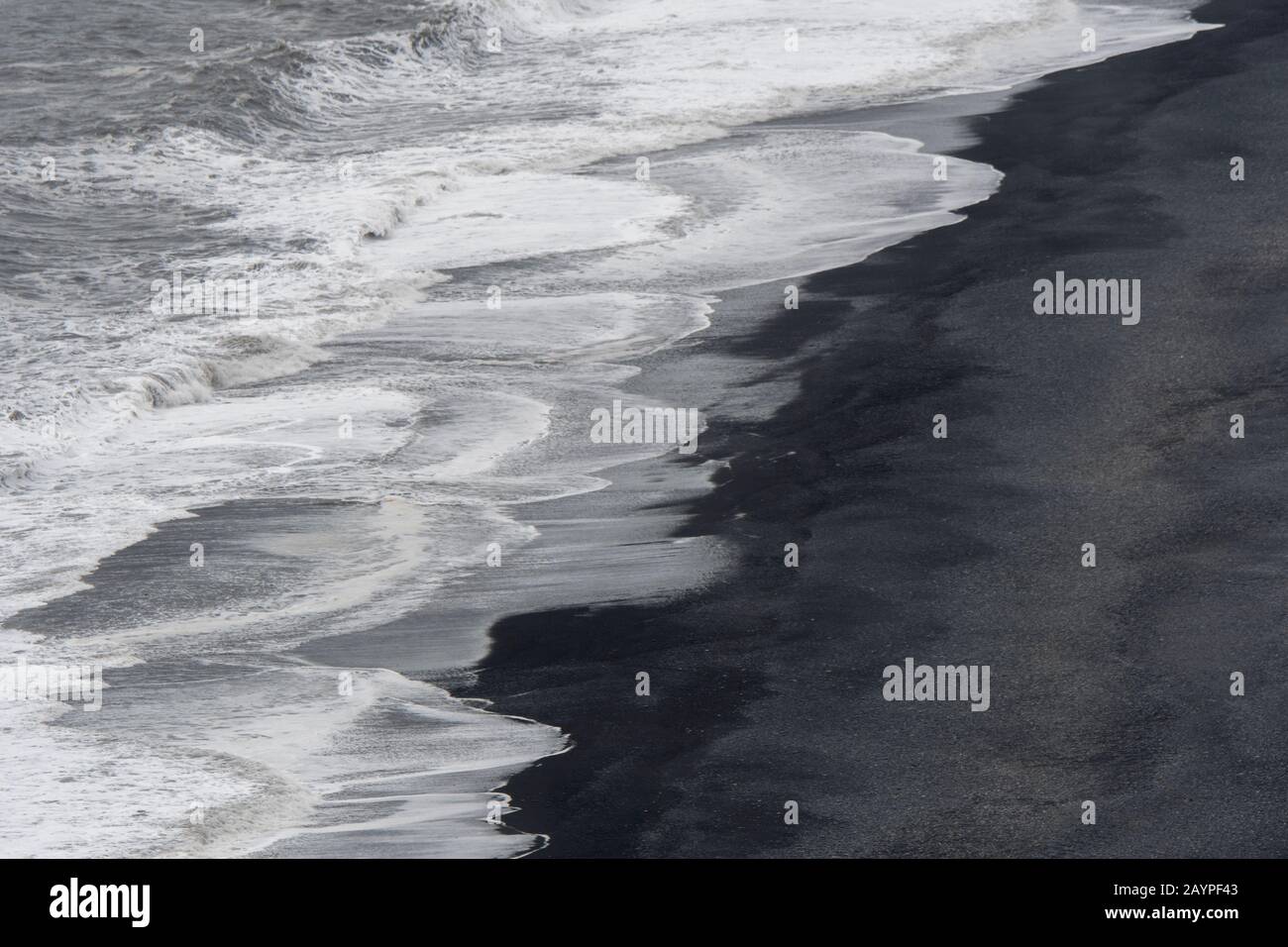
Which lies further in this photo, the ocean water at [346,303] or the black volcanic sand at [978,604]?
the ocean water at [346,303]

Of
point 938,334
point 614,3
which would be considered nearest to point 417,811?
point 938,334

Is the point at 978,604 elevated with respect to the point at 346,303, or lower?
lower

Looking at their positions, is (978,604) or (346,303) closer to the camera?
(978,604)

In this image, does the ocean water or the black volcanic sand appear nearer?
the black volcanic sand

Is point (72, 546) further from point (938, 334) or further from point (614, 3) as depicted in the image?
point (614, 3)
